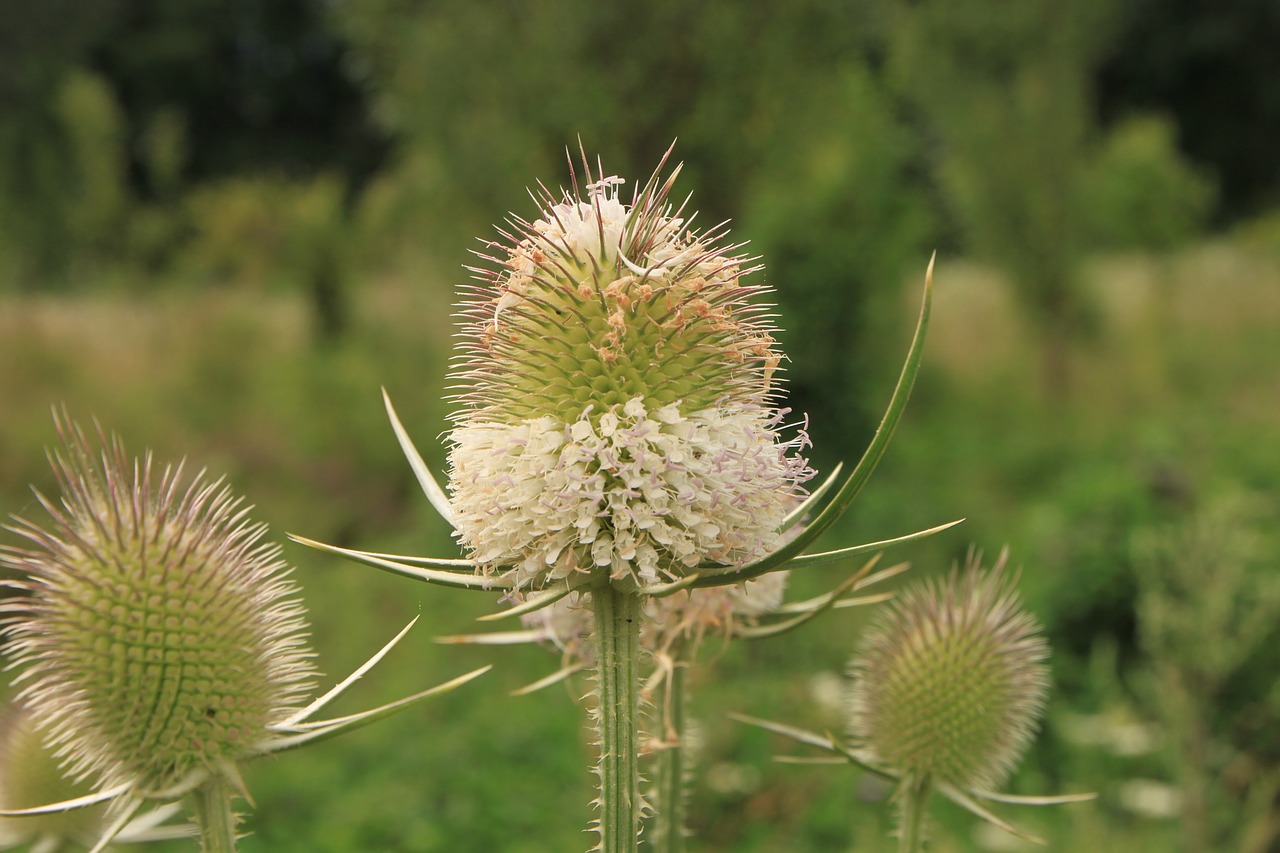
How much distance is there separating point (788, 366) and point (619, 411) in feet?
12.8

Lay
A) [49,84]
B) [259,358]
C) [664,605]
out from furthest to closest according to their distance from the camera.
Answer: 1. [49,84]
2. [259,358]
3. [664,605]

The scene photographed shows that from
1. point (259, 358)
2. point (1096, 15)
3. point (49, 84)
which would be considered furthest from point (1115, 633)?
point (49, 84)

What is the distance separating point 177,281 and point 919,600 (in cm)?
1212

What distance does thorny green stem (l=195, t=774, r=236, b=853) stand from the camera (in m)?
1.67

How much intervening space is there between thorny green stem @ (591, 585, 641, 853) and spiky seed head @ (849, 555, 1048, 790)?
2.45 ft

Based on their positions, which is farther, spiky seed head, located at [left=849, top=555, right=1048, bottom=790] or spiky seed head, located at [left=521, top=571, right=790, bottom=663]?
spiky seed head, located at [left=849, top=555, right=1048, bottom=790]

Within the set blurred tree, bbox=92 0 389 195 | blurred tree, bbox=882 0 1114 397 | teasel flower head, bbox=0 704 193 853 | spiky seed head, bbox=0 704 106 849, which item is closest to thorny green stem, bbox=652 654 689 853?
teasel flower head, bbox=0 704 193 853

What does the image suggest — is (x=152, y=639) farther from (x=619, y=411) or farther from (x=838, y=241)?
(x=838, y=241)

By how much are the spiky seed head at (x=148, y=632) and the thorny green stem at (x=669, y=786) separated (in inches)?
23.4

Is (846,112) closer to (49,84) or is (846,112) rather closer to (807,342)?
(807,342)

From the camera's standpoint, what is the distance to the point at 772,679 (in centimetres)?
775

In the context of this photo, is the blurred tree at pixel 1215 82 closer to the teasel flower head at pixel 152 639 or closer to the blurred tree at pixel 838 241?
the blurred tree at pixel 838 241

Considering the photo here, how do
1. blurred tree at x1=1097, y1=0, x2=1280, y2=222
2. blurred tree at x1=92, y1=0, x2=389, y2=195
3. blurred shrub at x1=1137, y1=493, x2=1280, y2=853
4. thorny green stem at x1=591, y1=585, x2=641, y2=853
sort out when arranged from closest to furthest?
thorny green stem at x1=591, y1=585, x2=641, y2=853 → blurred shrub at x1=1137, y1=493, x2=1280, y2=853 → blurred tree at x1=1097, y1=0, x2=1280, y2=222 → blurred tree at x1=92, y1=0, x2=389, y2=195

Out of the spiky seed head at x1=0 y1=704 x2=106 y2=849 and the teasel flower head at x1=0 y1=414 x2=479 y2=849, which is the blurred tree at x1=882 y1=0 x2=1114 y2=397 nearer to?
the spiky seed head at x1=0 y1=704 x2=106 y2=849
